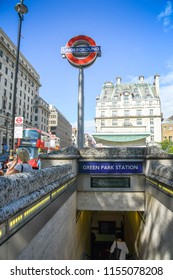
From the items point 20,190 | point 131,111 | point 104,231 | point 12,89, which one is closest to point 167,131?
point 131,111

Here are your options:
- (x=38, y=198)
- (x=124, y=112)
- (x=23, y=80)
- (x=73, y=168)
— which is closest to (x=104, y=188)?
(x=73, y=168)

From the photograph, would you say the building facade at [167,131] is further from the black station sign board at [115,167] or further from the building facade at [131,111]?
the black station sign board at [115,167]

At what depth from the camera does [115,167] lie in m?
6.96

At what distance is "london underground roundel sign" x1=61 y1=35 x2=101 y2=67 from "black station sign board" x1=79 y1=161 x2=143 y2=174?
220 inches

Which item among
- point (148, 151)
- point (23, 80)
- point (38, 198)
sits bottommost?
point (38, 198)

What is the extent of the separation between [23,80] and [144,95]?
1911 inches

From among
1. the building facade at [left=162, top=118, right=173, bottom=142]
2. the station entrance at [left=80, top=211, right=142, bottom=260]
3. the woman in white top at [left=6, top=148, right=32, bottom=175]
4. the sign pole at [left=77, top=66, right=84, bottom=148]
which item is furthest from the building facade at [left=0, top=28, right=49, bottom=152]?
the building facade at [left=162, top=118, right=173, bottom=142]

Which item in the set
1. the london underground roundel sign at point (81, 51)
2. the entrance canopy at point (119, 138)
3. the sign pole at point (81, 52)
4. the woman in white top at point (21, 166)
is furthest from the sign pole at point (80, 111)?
the entrance canopy at point (119, 138)

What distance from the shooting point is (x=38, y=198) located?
2932 millimetres

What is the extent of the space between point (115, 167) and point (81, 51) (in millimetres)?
6360

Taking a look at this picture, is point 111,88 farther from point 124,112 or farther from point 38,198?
point 38,198

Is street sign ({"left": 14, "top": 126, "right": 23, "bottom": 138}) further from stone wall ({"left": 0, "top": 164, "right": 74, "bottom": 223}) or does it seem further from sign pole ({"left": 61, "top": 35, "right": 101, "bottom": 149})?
stone wall ({"left": 0, "top": 164, "right": 74, "bottom": 223})

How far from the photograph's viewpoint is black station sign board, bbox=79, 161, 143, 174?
6.93m
